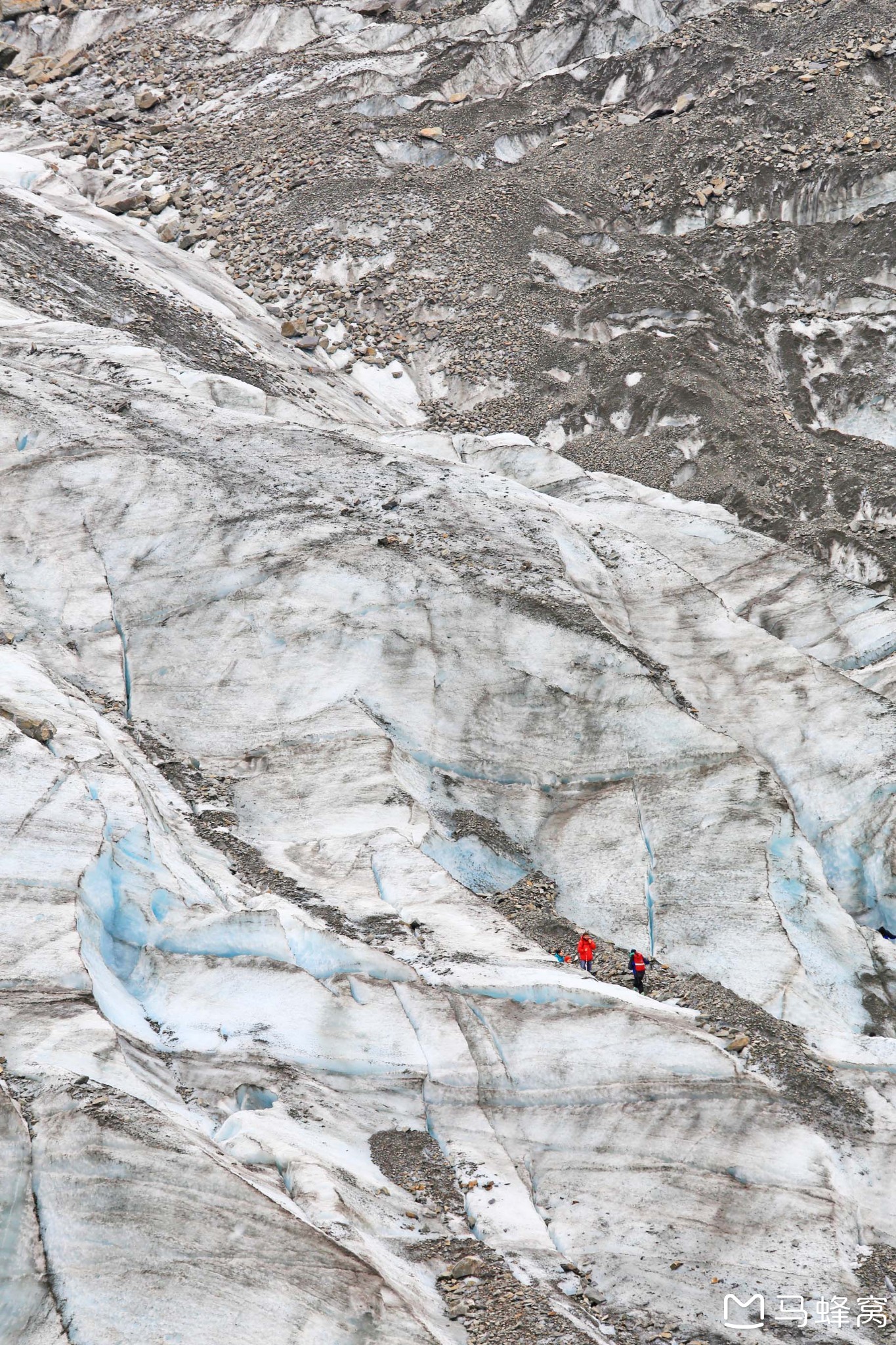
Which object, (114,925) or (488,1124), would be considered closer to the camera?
(488,1124)

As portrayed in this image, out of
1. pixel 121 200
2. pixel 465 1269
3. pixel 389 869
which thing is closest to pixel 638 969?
pixel 389 869

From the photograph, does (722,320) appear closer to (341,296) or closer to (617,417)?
(617,417)

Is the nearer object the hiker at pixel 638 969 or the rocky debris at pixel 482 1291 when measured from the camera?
the rocky debris at pixel 482 1291

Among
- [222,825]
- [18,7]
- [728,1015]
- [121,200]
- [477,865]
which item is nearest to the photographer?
[728,1015]

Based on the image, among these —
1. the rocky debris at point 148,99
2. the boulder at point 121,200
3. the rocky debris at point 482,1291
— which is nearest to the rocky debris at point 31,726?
the rocky debris at point 482,1291

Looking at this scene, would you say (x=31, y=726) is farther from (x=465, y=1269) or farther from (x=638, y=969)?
(x=465, y=1269)

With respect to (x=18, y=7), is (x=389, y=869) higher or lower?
lower

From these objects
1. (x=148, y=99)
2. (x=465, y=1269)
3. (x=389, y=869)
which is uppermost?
(x=148, y=99)

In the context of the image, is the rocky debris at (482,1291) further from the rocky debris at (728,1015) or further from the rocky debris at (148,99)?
the rocky debris at (148,99)

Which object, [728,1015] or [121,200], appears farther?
[121,200]

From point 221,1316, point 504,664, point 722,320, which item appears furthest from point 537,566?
point 722,320

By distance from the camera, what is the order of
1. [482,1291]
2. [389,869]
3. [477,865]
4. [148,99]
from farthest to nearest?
[148,99] < [477,865] < [389,869] < [482,1291]
